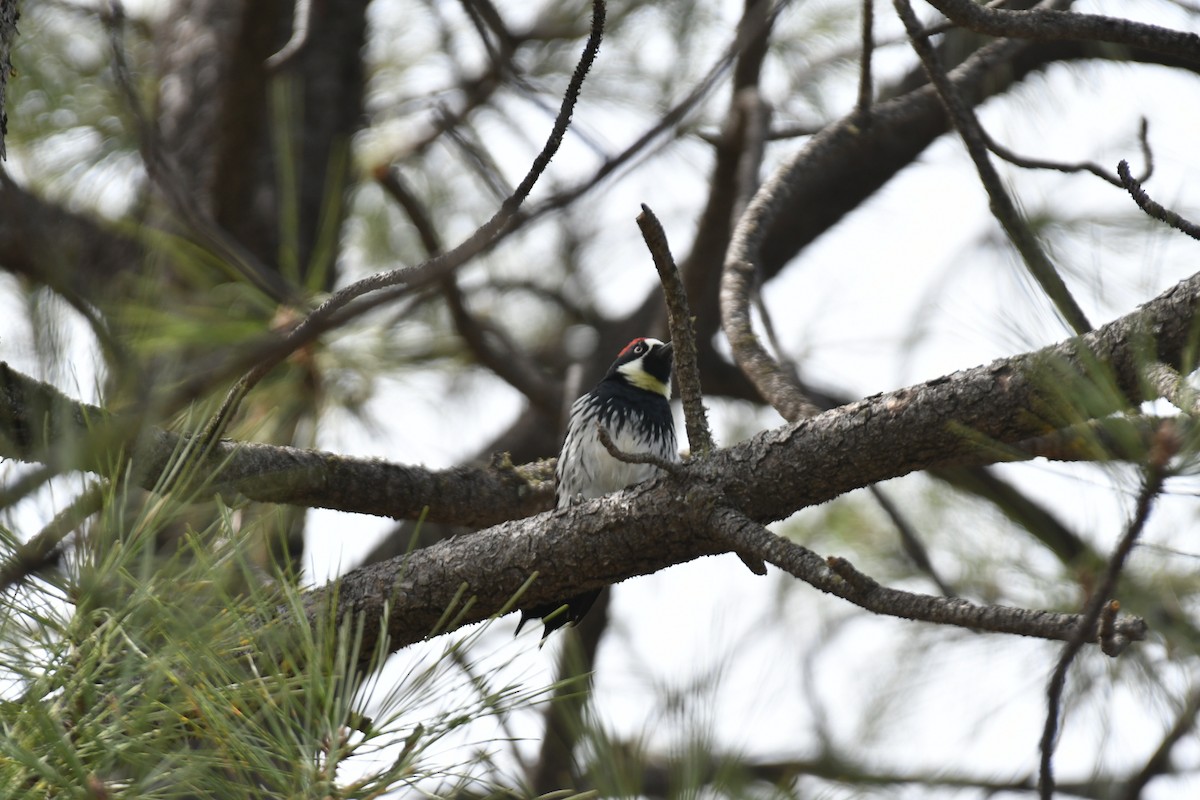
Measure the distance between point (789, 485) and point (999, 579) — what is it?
2.39m

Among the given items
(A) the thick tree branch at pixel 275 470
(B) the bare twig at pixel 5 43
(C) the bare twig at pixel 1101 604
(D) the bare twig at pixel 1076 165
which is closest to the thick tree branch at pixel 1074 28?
(D) the bare twig at pixel 1076 165

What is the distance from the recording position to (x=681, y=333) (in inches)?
84.0

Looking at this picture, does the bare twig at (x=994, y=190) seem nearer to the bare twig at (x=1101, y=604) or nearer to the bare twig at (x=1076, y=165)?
the bare twig at (x=1076, y=165)

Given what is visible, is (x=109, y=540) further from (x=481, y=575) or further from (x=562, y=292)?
(x=562, y=292)

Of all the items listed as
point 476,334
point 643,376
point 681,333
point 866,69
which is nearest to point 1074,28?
point 681,333

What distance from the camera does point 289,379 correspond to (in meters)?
3.25

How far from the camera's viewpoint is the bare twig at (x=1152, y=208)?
6.03 ft

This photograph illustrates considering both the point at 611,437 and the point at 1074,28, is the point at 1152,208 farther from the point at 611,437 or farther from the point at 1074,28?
the point at 611,437

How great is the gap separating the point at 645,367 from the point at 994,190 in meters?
1.97

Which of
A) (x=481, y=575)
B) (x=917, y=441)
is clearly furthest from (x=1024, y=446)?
(x=481, y=575)

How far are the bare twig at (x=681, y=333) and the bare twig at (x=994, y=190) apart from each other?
0.70 m

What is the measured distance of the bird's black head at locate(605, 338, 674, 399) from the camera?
14.0 ft

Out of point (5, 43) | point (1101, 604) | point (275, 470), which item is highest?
point (5, 43)

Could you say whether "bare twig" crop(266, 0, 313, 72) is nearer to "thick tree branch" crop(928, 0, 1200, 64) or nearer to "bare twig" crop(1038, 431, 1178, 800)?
"thick tree branch" crop(928, 0, 1200, 64)
